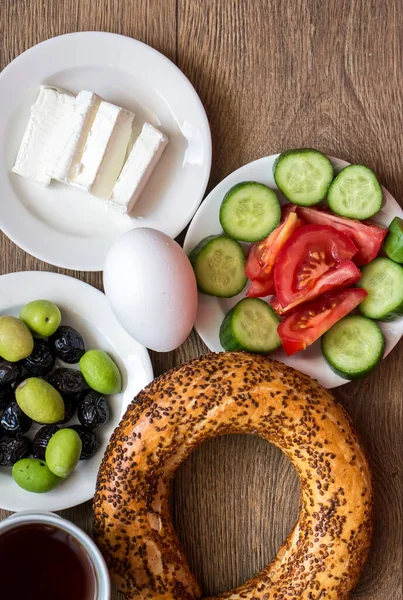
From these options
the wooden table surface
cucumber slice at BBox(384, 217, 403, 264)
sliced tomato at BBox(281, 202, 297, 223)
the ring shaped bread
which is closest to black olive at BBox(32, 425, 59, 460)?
the ring shaped bread

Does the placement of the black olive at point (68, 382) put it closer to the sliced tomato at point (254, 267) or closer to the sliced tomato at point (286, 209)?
the sliced tomato at point (254, 267)

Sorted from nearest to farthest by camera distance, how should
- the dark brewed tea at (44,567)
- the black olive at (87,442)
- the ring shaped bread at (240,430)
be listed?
the dark brewed tea at (44,567), the ring shaped bread at (240,430), the black olive at (87,442)

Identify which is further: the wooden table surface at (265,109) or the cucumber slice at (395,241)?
the wooden table surface at (265,109)

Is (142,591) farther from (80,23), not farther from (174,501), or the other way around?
(80,23)

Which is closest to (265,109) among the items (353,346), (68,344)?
(353,346)

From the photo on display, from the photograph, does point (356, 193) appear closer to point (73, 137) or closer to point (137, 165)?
point (137, 165)

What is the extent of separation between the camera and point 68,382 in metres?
1.38


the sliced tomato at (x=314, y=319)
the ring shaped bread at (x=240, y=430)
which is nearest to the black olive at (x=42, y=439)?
the ring shaped bread at (x=240, y=430)

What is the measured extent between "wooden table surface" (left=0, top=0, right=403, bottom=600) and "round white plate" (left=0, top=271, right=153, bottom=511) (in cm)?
6

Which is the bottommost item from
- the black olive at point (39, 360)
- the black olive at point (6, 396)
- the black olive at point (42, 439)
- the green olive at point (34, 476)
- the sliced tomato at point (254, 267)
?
the green olive at point (34, 476)

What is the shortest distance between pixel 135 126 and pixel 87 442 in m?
0.66

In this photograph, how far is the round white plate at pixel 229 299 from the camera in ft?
4.48

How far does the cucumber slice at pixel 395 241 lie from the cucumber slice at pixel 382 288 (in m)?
0.02

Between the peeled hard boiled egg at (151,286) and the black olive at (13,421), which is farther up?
the peeled hard boiled egg at (151,286)
